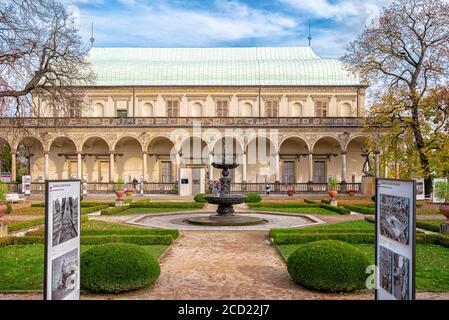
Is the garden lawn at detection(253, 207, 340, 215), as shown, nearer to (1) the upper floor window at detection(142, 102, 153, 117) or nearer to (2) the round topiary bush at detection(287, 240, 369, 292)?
(2) the round topiary bush at detection(287, 240, 369, 292)

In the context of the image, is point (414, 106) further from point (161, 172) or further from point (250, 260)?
point (161, 172)

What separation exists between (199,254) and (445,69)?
2524 centimetres

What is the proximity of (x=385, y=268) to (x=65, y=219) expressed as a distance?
448 cm

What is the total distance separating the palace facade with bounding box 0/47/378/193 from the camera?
4216 centimetres

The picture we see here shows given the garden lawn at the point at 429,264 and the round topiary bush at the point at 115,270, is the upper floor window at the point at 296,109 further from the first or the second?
the round topiary bush at the point at 115,270

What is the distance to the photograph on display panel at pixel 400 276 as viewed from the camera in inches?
205

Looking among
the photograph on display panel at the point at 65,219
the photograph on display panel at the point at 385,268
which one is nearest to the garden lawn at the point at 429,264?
the photograph on display panel at the point at 385,268

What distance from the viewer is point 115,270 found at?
7988mm

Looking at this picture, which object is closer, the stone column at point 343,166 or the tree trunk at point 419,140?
the tree trunk at point 419,140

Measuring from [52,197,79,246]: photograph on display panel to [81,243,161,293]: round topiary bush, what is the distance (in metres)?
2.25

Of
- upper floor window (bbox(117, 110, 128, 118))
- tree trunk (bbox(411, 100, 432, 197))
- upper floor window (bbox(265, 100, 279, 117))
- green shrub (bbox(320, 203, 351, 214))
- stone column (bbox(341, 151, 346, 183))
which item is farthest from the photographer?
upper floor window (bbox(117, 110, 128, 118))

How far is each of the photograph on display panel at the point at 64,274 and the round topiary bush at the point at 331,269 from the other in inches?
175

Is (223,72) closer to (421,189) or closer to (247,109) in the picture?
(247,109)

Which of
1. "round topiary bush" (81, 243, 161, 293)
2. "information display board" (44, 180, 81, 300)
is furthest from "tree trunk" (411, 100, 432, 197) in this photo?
"information display board" (44, 180, 81, 300)
